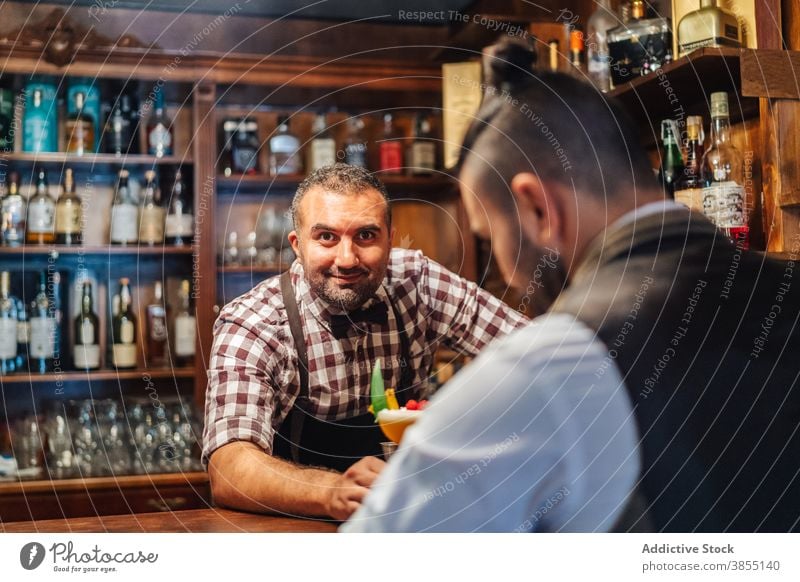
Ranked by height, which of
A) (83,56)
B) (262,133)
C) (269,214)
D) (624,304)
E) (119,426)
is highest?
(83,56)

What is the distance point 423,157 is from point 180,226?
33cm

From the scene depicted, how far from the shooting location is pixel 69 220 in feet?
2.95

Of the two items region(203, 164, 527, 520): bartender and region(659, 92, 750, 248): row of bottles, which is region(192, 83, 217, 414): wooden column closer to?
region(203, 164, 527, 520): bartender

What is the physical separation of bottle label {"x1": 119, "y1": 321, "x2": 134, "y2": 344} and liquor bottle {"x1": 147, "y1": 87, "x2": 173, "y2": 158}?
276 mm

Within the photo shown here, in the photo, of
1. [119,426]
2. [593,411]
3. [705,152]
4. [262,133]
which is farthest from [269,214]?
[705,152]

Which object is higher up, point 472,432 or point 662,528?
point 472,432

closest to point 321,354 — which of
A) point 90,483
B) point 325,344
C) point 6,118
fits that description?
point 325,344

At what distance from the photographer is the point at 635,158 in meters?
0.80

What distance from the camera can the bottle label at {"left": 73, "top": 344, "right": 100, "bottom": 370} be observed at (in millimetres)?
868

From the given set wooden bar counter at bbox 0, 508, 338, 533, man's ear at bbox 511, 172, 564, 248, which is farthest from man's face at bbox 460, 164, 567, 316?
wooden bar counter at bbox 0, 508, 338, 533

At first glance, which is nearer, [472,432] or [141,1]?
[472,432]

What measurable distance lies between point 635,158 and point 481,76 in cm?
21
